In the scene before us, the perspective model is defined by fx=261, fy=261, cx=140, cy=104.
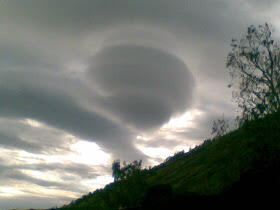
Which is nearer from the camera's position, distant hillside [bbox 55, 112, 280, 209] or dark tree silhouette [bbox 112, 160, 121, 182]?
distant hillside [bbox 55, 112, 280, 209]

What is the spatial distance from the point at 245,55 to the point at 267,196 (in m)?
38.2

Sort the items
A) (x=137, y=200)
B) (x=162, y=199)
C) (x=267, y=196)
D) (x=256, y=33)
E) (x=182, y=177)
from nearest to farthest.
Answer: (x=267, y=196) → (x=162, y=199) → (x=137, y=200) → (x=256, y=33) → (x=182, y=177)

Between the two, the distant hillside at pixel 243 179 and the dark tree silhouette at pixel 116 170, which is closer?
the distant hillside at pixel 243 179

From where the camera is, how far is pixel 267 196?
1700 cm

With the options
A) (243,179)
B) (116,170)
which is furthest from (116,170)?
(243,179)

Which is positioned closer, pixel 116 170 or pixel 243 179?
pixel 243 179

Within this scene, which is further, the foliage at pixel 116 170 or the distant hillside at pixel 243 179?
the foliage at pixel 116 170

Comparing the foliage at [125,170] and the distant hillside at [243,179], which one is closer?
the distant hillside at [243,179]

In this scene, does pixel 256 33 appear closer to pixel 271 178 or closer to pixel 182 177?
pixel 182 177

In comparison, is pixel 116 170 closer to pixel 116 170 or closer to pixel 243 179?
pixel 116 170

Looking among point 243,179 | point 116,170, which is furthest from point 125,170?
point 243,179

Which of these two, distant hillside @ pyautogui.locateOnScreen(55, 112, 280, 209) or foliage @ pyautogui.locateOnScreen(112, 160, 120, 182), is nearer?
distant hillside @ pyautogui.locateOnScreen(55, 112, 280, 209)

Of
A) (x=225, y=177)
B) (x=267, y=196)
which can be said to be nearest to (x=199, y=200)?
(x=267, y=196)

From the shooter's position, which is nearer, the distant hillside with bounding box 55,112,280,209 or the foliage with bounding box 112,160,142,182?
the distant hillside with bounding box 55,112,280,209
